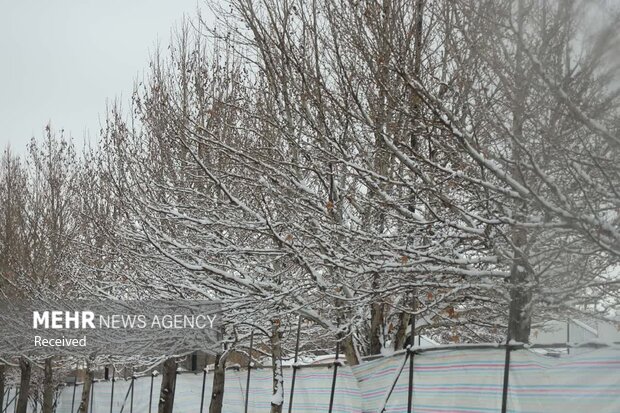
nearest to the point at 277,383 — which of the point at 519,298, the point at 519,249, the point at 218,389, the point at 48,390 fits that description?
the point at 218,389

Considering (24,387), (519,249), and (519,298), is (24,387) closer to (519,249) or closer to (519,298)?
(519,298)

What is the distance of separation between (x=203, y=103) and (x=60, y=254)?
8.68 metres

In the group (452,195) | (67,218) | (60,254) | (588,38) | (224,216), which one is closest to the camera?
(588,38)

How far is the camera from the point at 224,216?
11539 mm

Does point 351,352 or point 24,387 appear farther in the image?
point 24,387

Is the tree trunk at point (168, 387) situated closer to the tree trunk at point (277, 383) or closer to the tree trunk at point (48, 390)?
the tree trunk at point (277, 383)

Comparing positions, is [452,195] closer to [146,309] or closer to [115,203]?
[146,309]

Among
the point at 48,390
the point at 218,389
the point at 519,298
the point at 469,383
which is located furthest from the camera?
the point at 48,390

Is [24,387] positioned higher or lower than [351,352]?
lower

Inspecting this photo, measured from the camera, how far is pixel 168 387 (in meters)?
17.0

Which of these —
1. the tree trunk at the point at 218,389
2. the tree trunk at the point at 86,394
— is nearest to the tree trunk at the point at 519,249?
the tree trunk at the point at 218,389

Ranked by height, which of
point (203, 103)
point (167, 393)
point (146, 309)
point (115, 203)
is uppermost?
point (203, 103)

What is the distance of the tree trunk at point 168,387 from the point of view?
16.9 meters

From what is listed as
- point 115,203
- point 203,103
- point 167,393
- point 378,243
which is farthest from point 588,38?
point 167,393
